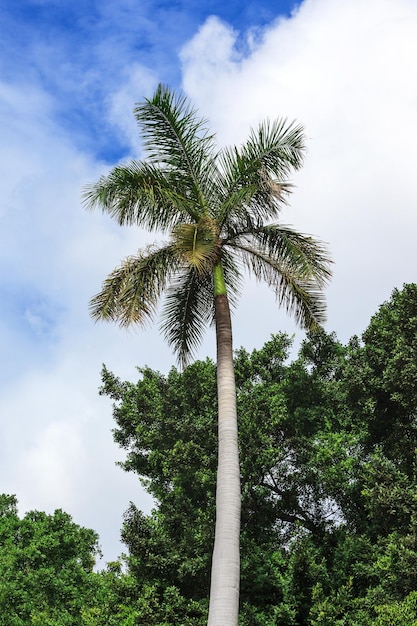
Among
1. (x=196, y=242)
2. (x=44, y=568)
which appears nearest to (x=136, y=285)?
(x=196, y=242)

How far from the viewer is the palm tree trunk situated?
997 centimetres

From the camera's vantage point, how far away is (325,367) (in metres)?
23.4

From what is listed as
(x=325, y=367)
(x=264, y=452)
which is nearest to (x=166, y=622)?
(x=264, y=452)

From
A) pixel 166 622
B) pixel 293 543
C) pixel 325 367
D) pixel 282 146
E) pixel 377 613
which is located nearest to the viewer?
pixel 282 146

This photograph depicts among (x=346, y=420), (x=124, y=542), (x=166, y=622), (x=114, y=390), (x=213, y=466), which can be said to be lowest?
(x=166, y=622)

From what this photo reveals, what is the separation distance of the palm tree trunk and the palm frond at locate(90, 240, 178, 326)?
45.4 inches

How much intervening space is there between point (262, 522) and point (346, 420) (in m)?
4.03

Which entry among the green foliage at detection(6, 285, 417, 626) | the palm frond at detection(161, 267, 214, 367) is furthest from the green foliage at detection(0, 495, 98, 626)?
the palm frond at detection(161, 267, 214, 367)

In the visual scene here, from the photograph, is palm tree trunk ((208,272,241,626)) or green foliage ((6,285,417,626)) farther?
green foliage ((6,285,417,626))

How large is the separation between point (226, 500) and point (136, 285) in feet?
14.0

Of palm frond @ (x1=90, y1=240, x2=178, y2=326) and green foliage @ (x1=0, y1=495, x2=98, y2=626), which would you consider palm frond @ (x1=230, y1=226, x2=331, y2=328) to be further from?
green foliage @ (x1=0, y1=495, x2=98, y2=626)

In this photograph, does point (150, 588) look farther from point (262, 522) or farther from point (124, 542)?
point (262, 522)

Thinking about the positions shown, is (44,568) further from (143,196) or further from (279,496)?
(143,196)

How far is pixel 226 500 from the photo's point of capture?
10922 mm
